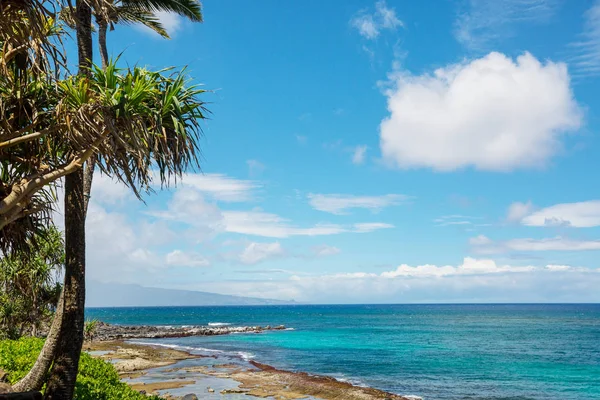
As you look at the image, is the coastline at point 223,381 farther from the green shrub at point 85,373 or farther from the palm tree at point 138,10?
the palm tree at point 138,10

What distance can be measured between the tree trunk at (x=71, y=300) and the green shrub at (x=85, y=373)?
Answer: 255cm

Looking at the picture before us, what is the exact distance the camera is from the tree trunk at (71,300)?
34.1ft

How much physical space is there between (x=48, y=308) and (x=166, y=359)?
63.0 feet

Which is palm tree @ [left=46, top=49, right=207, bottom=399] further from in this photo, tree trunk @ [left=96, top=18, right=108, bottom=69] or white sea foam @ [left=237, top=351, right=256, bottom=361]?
white sea foam @ [left=237, top=351, right=256, bottom=361]

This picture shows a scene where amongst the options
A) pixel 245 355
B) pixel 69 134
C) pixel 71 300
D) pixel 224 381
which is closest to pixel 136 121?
pixel 69 134

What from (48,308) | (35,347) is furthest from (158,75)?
(48,308)

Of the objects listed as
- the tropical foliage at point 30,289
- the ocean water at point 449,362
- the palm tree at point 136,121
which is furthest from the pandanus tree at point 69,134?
the ocean water at point 449,362

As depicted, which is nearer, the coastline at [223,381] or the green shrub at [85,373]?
the green shrub at [85,373]

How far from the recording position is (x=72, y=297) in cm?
1085

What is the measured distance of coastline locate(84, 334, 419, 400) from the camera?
28922 mm

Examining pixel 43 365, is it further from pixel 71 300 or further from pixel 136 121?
pixel 136 121

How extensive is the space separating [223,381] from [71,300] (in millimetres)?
24552

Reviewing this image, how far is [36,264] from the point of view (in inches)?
946

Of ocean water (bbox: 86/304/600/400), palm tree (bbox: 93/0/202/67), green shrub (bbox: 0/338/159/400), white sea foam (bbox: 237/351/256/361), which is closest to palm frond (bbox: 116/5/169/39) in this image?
palm tree (bbox: 93/0/202/67)
